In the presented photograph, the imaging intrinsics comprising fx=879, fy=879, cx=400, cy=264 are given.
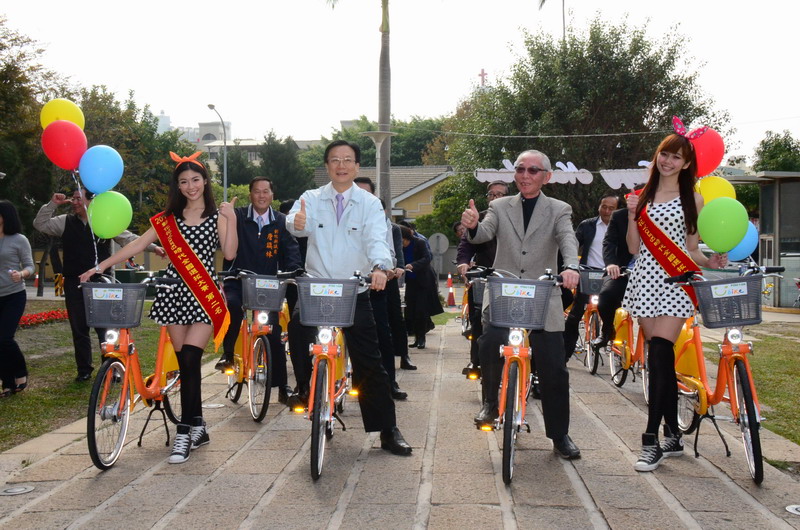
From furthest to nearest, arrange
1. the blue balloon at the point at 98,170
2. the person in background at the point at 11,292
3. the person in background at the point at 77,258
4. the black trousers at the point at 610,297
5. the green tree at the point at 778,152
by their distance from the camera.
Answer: the green tree at the point at 778,152 < the person in background at the point at 77,258 < the black trousers at the point at 610,297 < the person in background at the point at 11,292 < the blue balloon at the point at 98,170

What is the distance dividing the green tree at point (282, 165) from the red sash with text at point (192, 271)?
190 ft

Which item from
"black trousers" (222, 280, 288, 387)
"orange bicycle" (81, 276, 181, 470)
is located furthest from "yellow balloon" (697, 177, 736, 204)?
"orange bicycle" (81, 276, 181, 470)

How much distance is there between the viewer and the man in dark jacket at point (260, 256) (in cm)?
782

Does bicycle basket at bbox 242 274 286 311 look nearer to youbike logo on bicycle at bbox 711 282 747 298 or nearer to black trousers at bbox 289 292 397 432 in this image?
black trousers at bbox 289 292 397 432

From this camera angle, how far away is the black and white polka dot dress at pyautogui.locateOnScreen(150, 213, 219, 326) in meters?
5.89

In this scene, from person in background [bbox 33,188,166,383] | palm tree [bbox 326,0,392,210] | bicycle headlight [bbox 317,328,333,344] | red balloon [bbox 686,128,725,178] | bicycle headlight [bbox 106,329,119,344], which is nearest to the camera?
bicycle headlight [bbox 317,328,333,344]

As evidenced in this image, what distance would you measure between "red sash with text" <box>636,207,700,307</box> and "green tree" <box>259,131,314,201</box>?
193 ft

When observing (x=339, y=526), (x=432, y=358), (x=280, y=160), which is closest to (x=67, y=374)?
(x=432, y=358)

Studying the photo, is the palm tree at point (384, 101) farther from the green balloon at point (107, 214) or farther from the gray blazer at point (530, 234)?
the gray blazer at point (530, 234)

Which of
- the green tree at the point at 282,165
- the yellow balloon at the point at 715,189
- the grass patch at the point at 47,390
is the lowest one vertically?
the grass patch at the point at 47,390

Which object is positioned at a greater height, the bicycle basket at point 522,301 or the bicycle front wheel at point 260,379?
the bicycle basket at point 522,301

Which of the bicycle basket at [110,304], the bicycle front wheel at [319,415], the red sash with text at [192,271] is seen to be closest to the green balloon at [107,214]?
the red sash with text at [192,271]

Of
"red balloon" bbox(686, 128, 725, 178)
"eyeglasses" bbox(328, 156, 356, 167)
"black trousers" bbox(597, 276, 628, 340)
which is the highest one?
"red balloon" bbox(686, 128, 725, 178)

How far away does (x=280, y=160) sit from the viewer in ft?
211
